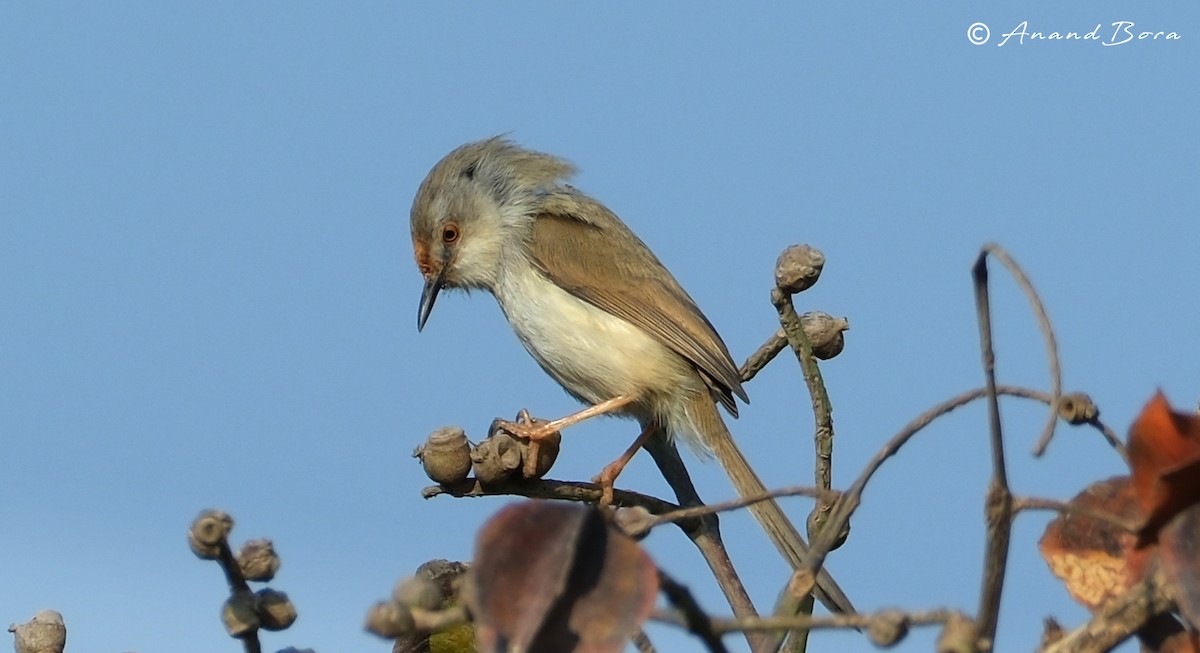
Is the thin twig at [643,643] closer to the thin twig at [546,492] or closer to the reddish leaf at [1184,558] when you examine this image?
the reddish leaf at [1184,558]

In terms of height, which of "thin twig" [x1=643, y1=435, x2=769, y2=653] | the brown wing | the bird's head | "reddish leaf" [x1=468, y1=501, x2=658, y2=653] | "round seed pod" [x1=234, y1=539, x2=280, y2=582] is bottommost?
"thin twig" [x1=643, y1=435, x2=769, y2=653]

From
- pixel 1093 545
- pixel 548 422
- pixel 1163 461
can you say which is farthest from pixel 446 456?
pixel 548 422

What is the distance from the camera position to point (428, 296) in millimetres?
7578

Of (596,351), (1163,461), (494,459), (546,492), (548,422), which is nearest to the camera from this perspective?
(1163,461)

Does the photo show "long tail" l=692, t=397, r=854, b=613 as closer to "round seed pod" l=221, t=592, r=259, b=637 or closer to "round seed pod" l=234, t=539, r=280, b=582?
"round seed pod" l=234, t=539, r=280, b=582

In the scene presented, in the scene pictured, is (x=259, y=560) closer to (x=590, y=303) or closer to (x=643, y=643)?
(x=643, y=643)

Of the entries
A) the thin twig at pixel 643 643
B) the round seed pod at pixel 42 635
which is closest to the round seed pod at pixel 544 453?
the thin twig at pixel 643 643

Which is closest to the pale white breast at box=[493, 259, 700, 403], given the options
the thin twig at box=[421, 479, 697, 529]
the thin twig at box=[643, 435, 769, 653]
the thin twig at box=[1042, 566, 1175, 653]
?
the thin twig at box=[643, 435, 769, 653]

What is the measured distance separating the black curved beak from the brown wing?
1.96 feet

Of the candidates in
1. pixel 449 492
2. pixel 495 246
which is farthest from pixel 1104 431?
pixel 495 246

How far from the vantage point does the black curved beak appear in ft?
24.6

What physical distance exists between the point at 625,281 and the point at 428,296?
1.10 metres

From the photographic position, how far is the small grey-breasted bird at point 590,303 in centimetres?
688

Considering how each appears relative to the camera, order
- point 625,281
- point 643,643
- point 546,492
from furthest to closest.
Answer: point 625,281 < point 546,492 < point 643,643
